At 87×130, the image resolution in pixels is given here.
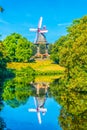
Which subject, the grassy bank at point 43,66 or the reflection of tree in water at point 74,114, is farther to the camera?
the grassy bank at point 43,66

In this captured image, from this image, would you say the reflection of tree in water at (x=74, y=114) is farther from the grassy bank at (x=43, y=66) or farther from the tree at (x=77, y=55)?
the grassy bank at (x=43, y=66)

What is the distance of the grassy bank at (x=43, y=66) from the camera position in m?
122

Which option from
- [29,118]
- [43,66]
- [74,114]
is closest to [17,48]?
[43,66]

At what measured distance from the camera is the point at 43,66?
5197 inches

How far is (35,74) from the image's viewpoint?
118 m

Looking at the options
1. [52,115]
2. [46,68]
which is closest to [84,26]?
[52,115]

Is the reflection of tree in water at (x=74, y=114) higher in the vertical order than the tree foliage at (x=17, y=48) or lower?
lower

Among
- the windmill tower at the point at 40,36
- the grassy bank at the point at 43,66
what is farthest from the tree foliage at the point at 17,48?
the windmill tower at the point at 40,36

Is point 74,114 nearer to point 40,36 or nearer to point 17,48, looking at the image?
point 17,48

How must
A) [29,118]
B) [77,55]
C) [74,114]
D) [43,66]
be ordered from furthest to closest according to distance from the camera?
[43,66] → [77,55] → [74,114] → [29,118]

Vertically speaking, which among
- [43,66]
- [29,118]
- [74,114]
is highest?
[43,66]

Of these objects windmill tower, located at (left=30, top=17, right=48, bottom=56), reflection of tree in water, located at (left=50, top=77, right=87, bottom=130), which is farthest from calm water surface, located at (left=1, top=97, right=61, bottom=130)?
windmill tower, located at (left=30, top=17, right=48, bottom=56)

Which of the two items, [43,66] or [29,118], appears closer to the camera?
[29,118]

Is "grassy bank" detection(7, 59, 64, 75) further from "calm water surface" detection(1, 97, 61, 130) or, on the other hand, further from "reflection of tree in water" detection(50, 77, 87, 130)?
"calm water surface" detection(1, 97, 61, 130)
